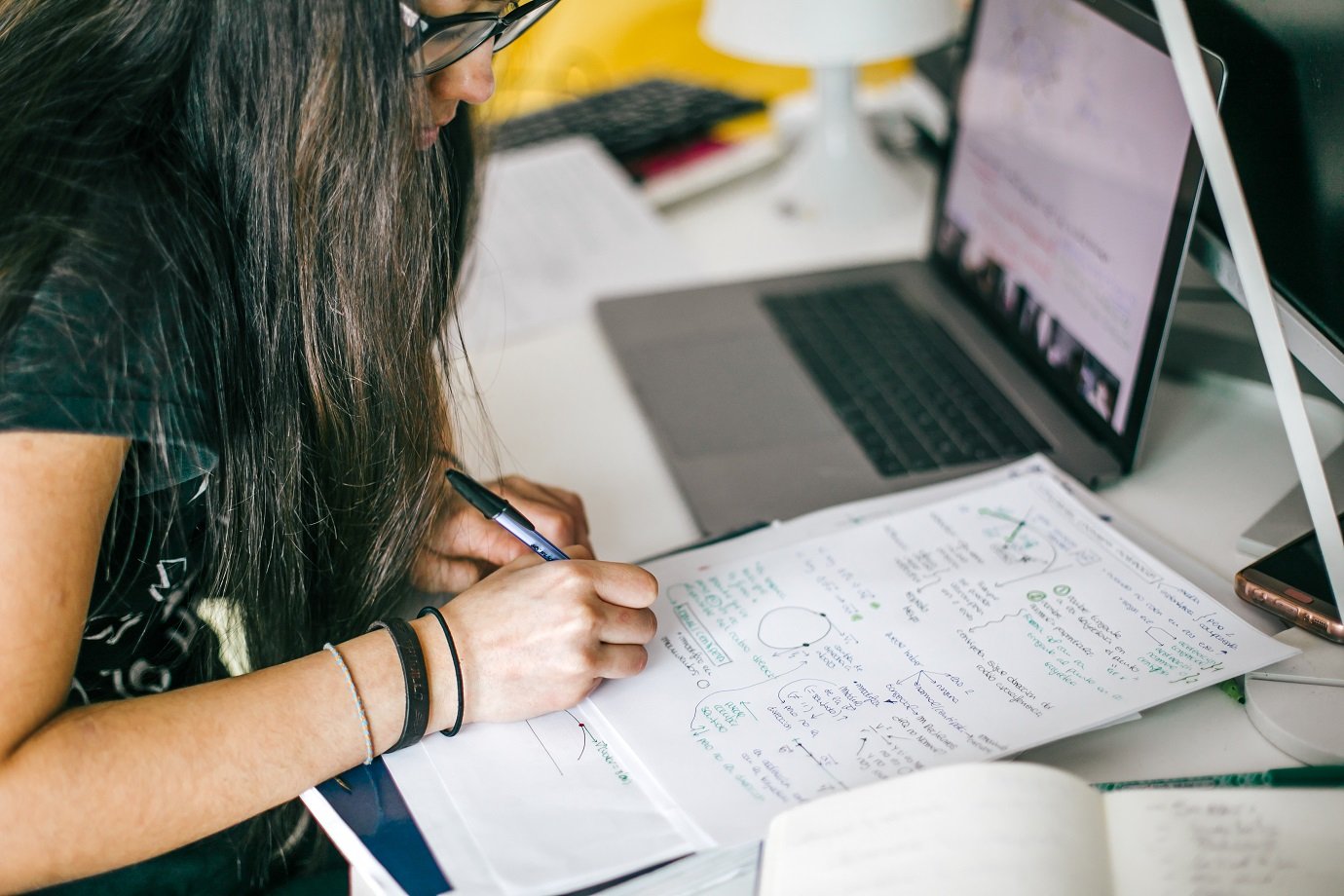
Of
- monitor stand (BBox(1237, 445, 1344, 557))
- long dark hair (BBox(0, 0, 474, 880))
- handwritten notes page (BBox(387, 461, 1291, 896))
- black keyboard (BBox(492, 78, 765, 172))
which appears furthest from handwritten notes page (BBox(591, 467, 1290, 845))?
black keyboard (BBox(492, 78, 765, 172))

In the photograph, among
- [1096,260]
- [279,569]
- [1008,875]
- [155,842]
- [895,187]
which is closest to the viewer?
[1008,875]

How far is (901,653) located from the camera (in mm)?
631

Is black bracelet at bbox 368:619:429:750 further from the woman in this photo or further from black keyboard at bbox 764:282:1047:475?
black keyboard at bbox 764:282:1047:475

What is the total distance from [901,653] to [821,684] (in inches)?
2.1

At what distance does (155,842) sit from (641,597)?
0.91 feet

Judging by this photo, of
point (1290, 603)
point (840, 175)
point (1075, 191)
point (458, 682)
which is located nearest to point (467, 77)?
point (458, 682)

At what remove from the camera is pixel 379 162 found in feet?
1.98

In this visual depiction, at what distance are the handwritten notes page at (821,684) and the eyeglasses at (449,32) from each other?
0.33 meters

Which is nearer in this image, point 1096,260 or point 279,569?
point 279,569

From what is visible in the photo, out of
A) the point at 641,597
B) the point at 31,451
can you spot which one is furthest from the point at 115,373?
the point at 641,597

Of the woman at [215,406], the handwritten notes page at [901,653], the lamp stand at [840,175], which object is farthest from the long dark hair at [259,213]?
the lamp stand at [840,175]

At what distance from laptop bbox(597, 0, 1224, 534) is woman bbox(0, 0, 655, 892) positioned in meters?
0.24

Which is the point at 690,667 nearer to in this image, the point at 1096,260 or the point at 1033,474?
the point at 1033,474

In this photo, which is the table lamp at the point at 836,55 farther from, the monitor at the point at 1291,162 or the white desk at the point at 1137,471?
the monitor at the point at 1291,162
